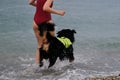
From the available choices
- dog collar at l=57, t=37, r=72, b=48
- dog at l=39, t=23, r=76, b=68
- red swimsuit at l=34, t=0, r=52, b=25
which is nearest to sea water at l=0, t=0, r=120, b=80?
dog at l=39, t=23, r=76, b=68

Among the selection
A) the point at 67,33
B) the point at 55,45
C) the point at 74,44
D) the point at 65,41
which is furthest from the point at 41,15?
the point at 74,44

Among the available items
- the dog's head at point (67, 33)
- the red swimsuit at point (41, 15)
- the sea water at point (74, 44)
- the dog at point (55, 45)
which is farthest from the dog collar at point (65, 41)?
the red swimsuit at point (41, 15)

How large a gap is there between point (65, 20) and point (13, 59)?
608 cm

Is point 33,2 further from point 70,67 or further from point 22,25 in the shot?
point 22,25

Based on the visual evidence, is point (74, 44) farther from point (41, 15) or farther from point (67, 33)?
point (41, 15)

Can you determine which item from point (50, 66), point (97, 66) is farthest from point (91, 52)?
point (50, 66)

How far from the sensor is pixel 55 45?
8133 millimetres

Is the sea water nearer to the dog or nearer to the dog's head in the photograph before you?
the dog

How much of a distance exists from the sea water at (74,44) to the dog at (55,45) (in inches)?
9.9

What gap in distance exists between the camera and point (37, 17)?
7.95 m

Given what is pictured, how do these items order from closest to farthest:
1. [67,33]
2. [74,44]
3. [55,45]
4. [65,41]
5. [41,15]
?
1. [41,15]
2. [55,45]
3. [65,41]
4. [67,33]
5. [74,44]

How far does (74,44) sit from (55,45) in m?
2.94

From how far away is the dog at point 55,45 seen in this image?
7.95m

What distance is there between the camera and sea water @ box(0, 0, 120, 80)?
26.9 feet
